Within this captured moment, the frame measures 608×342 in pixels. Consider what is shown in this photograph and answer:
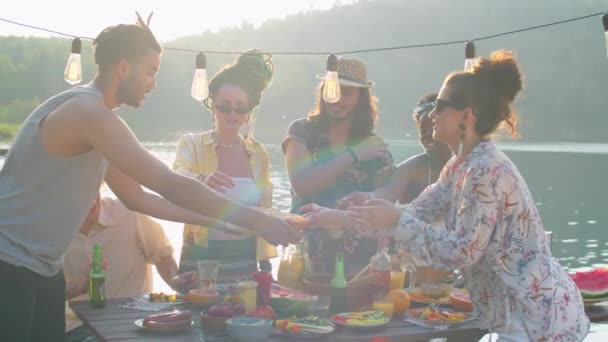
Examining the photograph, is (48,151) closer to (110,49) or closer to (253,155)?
(110,49)

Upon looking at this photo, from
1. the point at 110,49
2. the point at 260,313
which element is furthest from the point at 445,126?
the point at 110,49

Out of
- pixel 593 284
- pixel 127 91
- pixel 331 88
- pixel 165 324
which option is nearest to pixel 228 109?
pixel 331 88

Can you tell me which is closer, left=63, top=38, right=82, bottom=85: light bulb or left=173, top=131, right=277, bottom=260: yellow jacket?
left=173, top=131, right=277, bottom=260: yellow jacket

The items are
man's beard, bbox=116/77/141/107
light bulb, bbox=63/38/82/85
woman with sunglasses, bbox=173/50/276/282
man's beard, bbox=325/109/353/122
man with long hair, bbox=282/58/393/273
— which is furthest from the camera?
light bulb, bbox=63/38/82/85

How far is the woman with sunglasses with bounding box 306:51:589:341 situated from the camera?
2498mm

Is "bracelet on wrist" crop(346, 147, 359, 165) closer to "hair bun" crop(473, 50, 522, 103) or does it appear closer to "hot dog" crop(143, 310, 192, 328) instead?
"hair bun" crop(473, 50, 522, 103)

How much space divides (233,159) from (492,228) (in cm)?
194

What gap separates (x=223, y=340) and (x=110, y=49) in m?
1.22

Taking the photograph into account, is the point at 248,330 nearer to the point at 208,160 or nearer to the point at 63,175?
the point at 63,175

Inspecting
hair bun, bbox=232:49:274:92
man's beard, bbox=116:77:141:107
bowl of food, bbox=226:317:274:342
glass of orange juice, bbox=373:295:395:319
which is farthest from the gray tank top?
hair bun, bbox=232:49:274:92

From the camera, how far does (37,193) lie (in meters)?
2.43

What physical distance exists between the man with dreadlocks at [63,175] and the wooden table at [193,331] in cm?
21

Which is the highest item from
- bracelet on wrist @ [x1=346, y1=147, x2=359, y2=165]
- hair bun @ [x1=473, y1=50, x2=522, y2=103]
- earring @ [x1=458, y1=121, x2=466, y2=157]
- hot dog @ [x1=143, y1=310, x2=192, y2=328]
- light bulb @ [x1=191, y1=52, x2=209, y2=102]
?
light bulb @ [x1=191, y1=52, x2=209, y2=102]

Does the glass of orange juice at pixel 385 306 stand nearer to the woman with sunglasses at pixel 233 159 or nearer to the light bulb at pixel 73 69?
the woman with sunglasses at pixel 233 159
